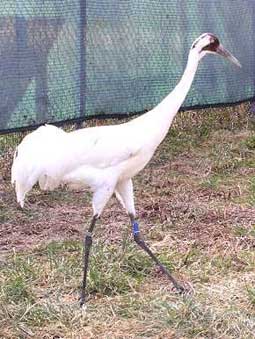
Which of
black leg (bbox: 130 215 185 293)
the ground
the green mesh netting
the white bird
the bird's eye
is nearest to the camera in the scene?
the ground

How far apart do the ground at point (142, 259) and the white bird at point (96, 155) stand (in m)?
0.21

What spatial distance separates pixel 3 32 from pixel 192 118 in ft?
9.51

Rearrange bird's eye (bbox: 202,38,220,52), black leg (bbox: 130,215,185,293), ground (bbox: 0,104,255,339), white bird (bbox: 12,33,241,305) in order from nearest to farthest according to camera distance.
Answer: ground (bbox: 0,104,255,339) → white bird (bbox: 12,33,241,305) → black leg (bbox: 130,215,185,293) → bird's eye (bbox: 202,38,220,52)

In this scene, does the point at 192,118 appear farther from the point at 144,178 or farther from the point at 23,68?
the point at 23,68

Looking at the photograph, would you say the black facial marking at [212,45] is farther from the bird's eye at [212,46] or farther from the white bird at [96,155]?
the white bird at [96,155]

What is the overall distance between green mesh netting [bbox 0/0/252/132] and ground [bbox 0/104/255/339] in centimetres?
62

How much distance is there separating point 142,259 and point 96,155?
79 centimetres

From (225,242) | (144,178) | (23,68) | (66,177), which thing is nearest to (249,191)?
(144,178)

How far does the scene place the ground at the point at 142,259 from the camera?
12.8ft

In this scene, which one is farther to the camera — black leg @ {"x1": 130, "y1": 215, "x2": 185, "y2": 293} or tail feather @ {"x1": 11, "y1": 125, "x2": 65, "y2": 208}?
black leg @ {"x1": 130, "y1": 215, "x2": 185, "y2": 293}

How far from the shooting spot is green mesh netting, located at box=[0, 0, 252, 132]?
5973mm

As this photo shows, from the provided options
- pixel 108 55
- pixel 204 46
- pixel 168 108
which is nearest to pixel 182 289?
pixel 168 108

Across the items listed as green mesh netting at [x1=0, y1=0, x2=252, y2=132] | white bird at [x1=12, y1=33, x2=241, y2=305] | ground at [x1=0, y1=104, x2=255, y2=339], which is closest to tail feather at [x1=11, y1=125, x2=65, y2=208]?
white bird at [x1=12, y1=33, x2=241, y2=305]

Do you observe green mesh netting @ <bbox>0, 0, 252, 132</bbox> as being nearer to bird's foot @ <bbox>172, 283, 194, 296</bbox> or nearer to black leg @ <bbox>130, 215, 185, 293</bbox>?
black leg @ <bbox>130, 215, 185, 293</bbox>
